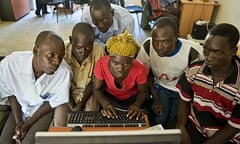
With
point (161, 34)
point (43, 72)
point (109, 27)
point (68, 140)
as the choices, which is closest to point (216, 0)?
point (109, 27)

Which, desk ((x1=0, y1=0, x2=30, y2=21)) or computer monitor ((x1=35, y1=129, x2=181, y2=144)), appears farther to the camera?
desk ((x1=0, y1=0, x2=30, y2=21))

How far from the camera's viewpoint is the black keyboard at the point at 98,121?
108 centimetres

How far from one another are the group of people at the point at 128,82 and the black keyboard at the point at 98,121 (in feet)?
0.17

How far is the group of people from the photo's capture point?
1.22 meters

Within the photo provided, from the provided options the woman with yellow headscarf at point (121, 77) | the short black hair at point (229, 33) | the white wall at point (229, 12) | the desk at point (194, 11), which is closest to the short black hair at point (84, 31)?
the woman with yellow headscarf at point (121, 77)

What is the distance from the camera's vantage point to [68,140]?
49 cm

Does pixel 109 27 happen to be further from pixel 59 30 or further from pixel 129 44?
pixel 59 30

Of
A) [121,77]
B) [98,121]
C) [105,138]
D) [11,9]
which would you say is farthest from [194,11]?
[105,138]

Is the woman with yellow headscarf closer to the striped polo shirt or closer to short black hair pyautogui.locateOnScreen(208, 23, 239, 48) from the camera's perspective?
the striped polo shirt

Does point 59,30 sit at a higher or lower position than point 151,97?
lower

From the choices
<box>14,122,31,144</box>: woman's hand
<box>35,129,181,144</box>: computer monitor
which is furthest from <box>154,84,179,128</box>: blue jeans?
<box>35,129,181,144</box>: computer monitor

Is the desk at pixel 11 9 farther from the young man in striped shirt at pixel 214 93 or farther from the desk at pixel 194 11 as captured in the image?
the young man in striped shirt at pixel 214 93

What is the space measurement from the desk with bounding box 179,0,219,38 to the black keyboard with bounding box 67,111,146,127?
3388mm

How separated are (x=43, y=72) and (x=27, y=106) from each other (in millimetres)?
259
